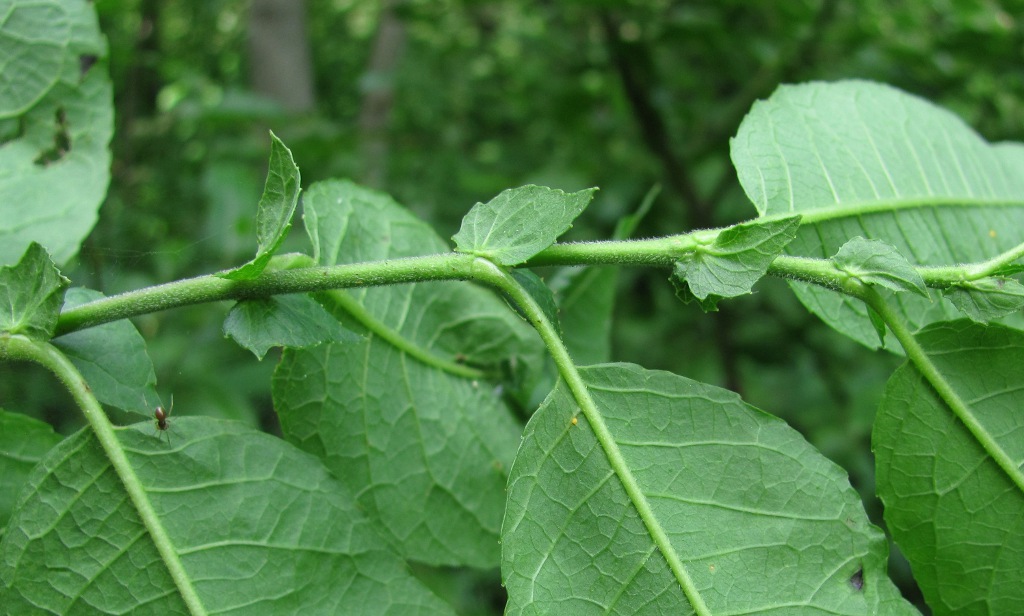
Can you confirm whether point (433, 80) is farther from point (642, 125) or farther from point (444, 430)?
point (444, 430)

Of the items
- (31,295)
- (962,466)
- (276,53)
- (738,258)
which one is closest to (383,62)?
(276,53)

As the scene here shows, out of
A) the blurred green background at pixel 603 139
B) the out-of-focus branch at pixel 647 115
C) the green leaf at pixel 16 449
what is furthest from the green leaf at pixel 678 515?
the out-of-focus branch at pixel 647 115

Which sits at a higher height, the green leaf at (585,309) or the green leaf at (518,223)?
the green leaf at (518,223)

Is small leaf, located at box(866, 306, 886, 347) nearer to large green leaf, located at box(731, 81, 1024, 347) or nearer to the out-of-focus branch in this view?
large green leaf, located at box(731, 81, 1024, 347)

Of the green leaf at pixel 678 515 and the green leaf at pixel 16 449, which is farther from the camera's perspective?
the green leaf at pixel 16 449

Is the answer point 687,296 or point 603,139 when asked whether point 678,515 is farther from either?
point 603,139

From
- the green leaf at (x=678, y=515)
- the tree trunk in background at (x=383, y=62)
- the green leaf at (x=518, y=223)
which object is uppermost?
the green leaf at (x=518, y=223)

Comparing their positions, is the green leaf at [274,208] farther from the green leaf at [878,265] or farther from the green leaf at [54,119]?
the green leaf at [878,265]
